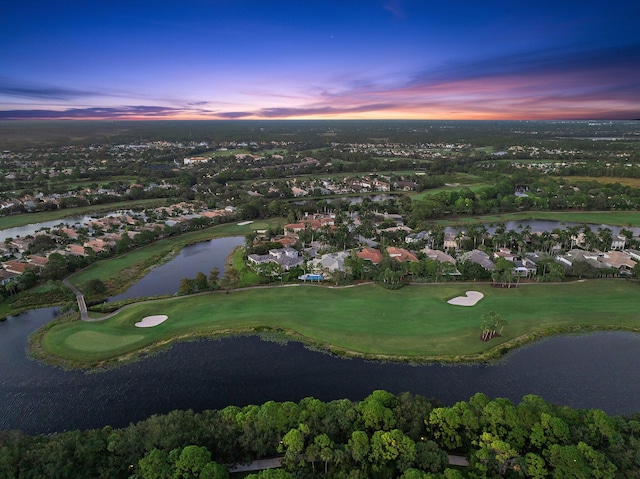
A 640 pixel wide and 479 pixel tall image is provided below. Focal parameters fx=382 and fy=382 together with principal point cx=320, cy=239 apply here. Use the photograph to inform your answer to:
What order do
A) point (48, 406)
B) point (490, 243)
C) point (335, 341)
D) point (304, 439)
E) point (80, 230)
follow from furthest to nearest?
point (80, 230)
point (490, 243)
point (335, 341)
point (48, 406)
point (304, 439)

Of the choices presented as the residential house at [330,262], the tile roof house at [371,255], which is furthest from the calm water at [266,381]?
the tile roof house at [371,255]

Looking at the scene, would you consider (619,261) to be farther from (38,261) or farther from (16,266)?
(16,266)

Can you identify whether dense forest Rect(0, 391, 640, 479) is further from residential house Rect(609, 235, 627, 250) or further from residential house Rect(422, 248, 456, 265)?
residential house Rect(609, 235, 627, 250)

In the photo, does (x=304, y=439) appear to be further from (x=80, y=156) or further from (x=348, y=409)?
(x=80, y=156)

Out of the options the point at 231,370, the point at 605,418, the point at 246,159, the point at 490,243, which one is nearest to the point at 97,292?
the point at 231,370

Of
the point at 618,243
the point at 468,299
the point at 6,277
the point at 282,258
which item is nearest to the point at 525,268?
the point at 468,299

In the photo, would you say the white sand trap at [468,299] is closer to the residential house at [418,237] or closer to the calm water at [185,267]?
the residential house at [418,237]
